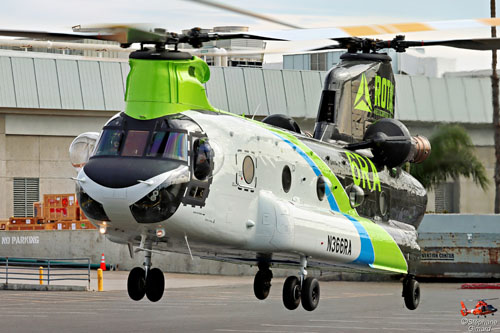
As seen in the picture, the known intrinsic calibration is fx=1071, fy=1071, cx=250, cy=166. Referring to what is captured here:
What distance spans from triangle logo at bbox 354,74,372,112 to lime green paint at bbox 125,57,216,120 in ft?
23.4

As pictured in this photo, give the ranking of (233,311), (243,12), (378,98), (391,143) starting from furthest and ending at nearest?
(233,311) → (378,98) → (391,143) → (243,12)

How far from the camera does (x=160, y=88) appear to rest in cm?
2047

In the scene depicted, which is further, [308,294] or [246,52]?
[308,294]

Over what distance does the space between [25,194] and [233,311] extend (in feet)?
88.1

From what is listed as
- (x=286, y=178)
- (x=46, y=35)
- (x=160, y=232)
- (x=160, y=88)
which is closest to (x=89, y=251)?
(x=286, y=178)

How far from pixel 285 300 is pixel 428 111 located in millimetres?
45024

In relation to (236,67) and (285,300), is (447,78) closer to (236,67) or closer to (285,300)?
(236,67)

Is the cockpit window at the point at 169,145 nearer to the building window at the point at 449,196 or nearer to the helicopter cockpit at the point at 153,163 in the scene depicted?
the helicopter cockpit at the point at 153,163

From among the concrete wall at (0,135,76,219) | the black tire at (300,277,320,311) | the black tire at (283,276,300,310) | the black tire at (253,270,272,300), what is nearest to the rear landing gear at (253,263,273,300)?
the black tire at (253,270,272,300)

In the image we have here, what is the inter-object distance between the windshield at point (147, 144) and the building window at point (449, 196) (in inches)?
1885

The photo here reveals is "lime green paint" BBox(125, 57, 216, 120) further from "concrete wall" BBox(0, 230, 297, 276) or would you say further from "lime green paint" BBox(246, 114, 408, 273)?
"concrete wall" BBox(0, 230, 297, 276)

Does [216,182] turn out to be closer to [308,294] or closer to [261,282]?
[308,294]

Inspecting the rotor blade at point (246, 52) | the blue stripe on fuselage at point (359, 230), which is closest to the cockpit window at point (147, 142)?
the rotor blade at point (246, 52)

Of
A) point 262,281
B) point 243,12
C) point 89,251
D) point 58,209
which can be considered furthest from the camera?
point 58,209
